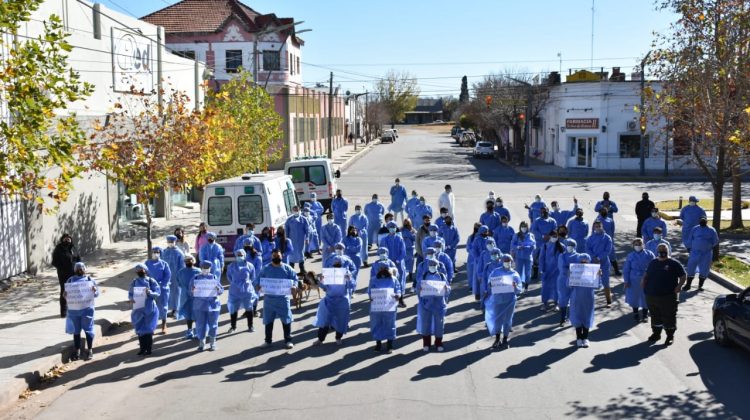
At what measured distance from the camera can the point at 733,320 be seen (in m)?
11.5

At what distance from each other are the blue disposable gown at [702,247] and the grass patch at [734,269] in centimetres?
102

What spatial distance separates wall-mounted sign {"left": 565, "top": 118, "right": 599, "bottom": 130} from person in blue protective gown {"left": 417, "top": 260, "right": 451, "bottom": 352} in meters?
39.0

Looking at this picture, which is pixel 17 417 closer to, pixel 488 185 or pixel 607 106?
pixel 488 185

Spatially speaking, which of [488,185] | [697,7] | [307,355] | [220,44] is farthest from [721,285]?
[220,44]

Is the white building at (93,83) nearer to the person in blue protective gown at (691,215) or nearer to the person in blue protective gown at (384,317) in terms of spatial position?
the person in blue protective gown at (384,317)

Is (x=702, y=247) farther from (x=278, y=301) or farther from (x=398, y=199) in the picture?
(x=398, y=199)

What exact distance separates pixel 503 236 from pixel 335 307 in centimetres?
579

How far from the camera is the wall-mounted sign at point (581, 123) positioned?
48406mm

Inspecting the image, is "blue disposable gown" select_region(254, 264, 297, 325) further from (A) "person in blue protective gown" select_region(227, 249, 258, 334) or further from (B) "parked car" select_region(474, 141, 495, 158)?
(B) "parked car" select_region(474, 141, 495, 158)

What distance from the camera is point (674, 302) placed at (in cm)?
1216

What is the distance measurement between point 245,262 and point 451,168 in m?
40.2

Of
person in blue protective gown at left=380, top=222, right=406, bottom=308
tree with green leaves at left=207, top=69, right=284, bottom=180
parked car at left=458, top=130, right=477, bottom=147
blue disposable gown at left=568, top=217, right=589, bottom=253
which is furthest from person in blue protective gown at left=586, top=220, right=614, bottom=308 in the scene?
parked car at left=458, top=130, right=477, bottom=147

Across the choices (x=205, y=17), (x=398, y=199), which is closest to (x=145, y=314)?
(x=398, y=199)

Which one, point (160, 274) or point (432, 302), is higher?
point (160, 274)
